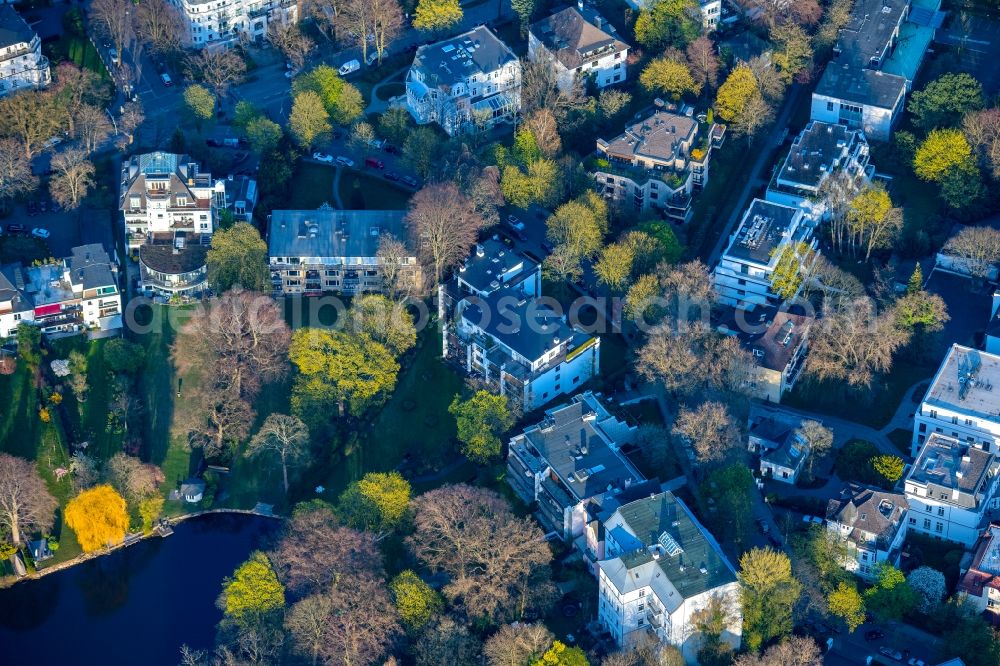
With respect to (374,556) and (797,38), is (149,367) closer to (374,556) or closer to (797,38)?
(374,556)

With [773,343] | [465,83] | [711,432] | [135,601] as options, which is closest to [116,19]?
[465,83]

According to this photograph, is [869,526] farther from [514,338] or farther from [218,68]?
[218,68]

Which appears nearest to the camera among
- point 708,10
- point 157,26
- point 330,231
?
point 330,231

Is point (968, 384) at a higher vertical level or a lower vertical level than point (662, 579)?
higher

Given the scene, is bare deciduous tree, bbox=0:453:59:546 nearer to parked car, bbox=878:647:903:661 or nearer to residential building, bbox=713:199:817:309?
residential building, bbox=713:199:817:309

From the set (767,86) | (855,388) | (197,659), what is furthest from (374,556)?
(767,86)

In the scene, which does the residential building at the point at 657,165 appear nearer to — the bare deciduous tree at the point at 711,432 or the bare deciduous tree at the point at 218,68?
the bare deciduous tree at the point at 711,432

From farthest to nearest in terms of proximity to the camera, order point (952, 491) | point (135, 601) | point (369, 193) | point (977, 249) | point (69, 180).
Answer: point (369, 193) → point (69, 180) → point (977, 249) → point (135, 601) → point (952, 491)

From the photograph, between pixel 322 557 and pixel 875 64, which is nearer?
pixel 322 557
